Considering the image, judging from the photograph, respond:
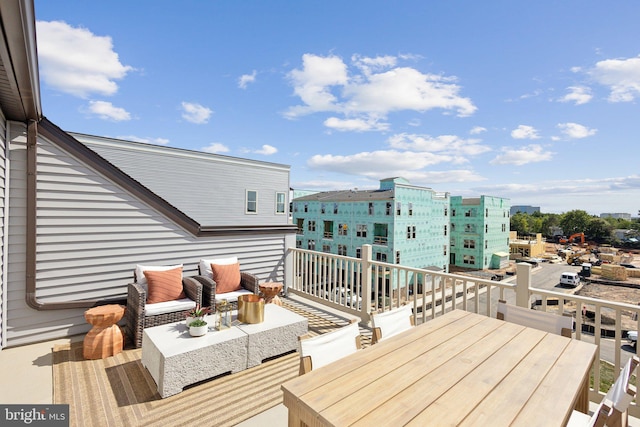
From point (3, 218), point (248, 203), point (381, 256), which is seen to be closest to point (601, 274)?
point (381, 256)

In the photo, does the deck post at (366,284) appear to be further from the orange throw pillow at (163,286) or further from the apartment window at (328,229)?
the apartment window at (328,229)

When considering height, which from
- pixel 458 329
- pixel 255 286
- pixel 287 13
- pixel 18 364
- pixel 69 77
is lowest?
pixel 18 364

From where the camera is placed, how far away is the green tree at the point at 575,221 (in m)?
53.2

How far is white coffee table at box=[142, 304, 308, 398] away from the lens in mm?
2398

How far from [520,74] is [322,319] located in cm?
945

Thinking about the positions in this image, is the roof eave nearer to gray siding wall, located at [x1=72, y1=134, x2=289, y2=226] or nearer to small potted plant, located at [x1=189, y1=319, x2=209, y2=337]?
small potted plant, located at [x1=189, y1=319, x2=209, y2=337]

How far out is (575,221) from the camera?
177 feet

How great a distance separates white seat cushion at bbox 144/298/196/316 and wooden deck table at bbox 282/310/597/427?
2773 millimetres

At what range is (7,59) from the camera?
6.42 feet

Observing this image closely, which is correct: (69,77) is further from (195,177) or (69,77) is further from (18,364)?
(195,177)

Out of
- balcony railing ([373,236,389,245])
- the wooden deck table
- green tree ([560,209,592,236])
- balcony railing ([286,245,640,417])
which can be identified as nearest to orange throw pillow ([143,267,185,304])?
balcony railing ([286,245,640,417])

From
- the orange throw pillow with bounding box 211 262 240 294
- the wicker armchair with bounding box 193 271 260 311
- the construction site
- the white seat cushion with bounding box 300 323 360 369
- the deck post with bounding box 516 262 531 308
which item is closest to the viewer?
the white seat cushion with bounding box 300 323 360 369

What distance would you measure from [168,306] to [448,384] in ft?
10.9

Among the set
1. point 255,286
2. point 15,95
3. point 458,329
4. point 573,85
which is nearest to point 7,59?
point 15,95
